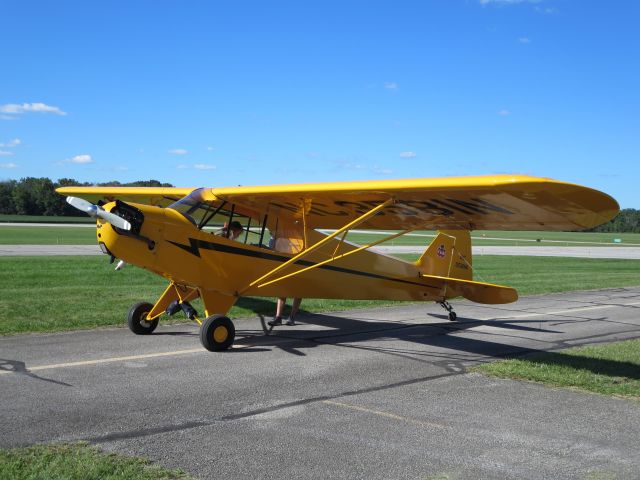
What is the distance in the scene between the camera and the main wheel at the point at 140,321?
10125 millimetres

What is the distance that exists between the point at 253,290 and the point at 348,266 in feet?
6.37

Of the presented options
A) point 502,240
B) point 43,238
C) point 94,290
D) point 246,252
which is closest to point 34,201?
point 43,238

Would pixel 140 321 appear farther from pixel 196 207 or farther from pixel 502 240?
pixel 502 240

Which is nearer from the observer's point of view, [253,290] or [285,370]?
[285,370]

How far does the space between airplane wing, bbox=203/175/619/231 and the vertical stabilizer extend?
4.80 feet

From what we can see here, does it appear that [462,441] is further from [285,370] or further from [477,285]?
[477,285]

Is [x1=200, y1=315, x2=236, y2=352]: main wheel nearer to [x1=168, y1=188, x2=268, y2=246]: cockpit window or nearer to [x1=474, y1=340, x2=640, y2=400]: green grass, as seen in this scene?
[x1=168, y1=188, x2=268, y2=246]: cockpit window

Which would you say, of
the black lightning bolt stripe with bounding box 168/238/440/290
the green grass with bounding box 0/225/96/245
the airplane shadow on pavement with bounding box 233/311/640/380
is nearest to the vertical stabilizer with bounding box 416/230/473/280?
the airplane shadow on pavement with bounding box 233/311/640/380

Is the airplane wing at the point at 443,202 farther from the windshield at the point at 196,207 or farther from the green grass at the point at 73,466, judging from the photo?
the green grass at the point at 73,466

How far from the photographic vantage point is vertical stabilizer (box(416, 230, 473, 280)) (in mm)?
12539

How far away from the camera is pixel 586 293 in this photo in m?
18.9

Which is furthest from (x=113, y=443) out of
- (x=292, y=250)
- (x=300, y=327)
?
(x=300, y=327)

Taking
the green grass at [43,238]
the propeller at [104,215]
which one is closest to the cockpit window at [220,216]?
the propeller at [104,215]

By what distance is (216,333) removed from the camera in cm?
A: 898
